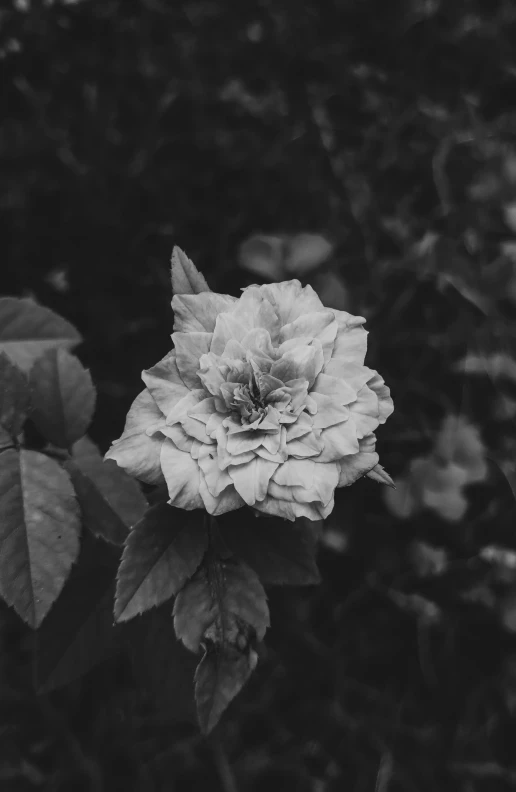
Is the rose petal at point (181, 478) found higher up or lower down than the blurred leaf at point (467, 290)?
→ higher up

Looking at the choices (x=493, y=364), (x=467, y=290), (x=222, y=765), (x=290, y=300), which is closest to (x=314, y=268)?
Result: (x=467, y=290)

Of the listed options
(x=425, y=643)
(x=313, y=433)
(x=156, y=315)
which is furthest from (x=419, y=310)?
(x=313, y=433)

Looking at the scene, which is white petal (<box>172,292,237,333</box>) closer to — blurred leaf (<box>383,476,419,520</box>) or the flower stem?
blurred leaf (<box>383,476,419,520</box>)

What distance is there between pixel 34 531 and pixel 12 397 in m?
0.13

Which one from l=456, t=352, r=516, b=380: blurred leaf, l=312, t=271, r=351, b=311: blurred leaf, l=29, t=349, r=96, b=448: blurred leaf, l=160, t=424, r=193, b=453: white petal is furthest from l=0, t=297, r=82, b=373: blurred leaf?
l=456, t=352, r=516, b=380: blurred leaf

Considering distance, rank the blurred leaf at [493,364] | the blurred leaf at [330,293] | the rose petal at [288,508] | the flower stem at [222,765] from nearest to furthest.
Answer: the rose petal at [288,508] < the blurred leaf at [330,293] < the flower stem at [222,765] < the blurred leaf at [493,364]

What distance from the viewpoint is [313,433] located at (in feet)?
1.56

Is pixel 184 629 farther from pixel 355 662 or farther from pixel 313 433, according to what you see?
pixel 355 662

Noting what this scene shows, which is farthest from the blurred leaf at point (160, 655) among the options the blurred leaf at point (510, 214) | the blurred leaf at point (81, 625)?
the blurred leaf at point (510, 214)

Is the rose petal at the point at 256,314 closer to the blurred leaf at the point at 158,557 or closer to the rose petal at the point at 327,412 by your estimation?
the rose petal at the point at 327,412

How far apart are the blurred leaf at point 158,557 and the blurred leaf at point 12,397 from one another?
163mm

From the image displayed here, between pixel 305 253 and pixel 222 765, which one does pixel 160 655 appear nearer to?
pixel 222 765

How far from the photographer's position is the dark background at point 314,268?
3.24 ft

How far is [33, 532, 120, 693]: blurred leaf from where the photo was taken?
0.62m
